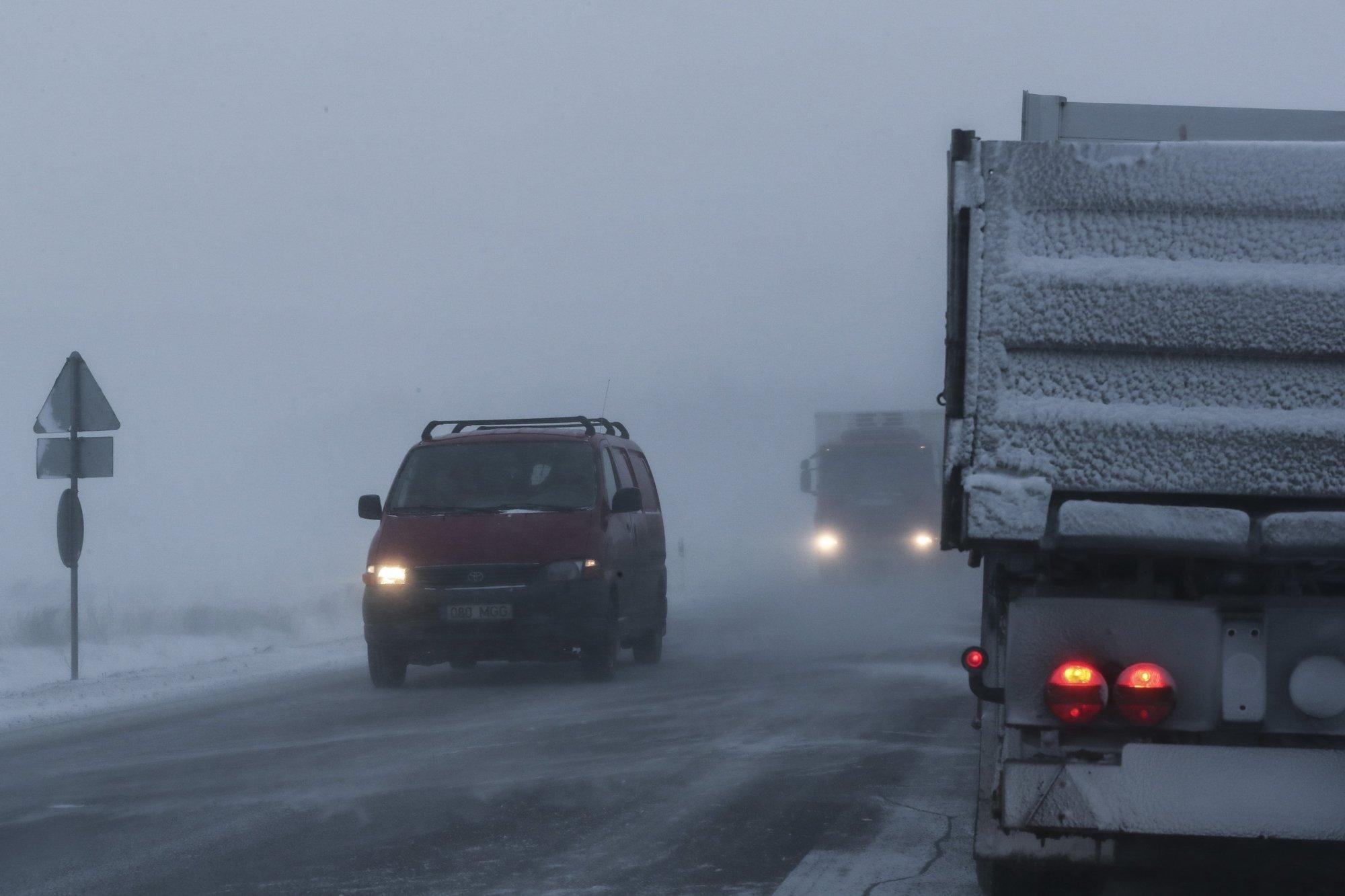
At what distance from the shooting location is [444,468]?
47.4 ft

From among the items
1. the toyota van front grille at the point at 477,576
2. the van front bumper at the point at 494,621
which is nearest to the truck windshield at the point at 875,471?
the van front bumper at the point at 494,621

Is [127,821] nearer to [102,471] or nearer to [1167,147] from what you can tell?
[1167,147]

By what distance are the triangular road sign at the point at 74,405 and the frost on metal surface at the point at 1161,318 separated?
11.5 metres

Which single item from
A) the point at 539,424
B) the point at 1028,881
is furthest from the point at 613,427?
the point at 1028,881

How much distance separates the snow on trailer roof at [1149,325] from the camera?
4703 millimetres

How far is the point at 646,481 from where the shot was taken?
16875mm

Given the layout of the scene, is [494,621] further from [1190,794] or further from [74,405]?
[1190,794]

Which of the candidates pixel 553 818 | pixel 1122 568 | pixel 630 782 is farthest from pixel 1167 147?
pixel 630 782

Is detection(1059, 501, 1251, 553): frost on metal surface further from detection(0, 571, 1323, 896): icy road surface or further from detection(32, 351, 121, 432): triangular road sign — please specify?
detection(32, 351, 121, 432): triangular road sign

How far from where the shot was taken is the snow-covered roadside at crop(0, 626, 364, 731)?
507 inches

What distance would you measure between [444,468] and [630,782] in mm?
6309

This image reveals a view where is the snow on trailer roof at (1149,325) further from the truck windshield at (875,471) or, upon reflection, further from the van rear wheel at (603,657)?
the truck windshield at (875,471)

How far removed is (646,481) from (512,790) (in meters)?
8.62

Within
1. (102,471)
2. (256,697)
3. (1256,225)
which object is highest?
(1256,225)
